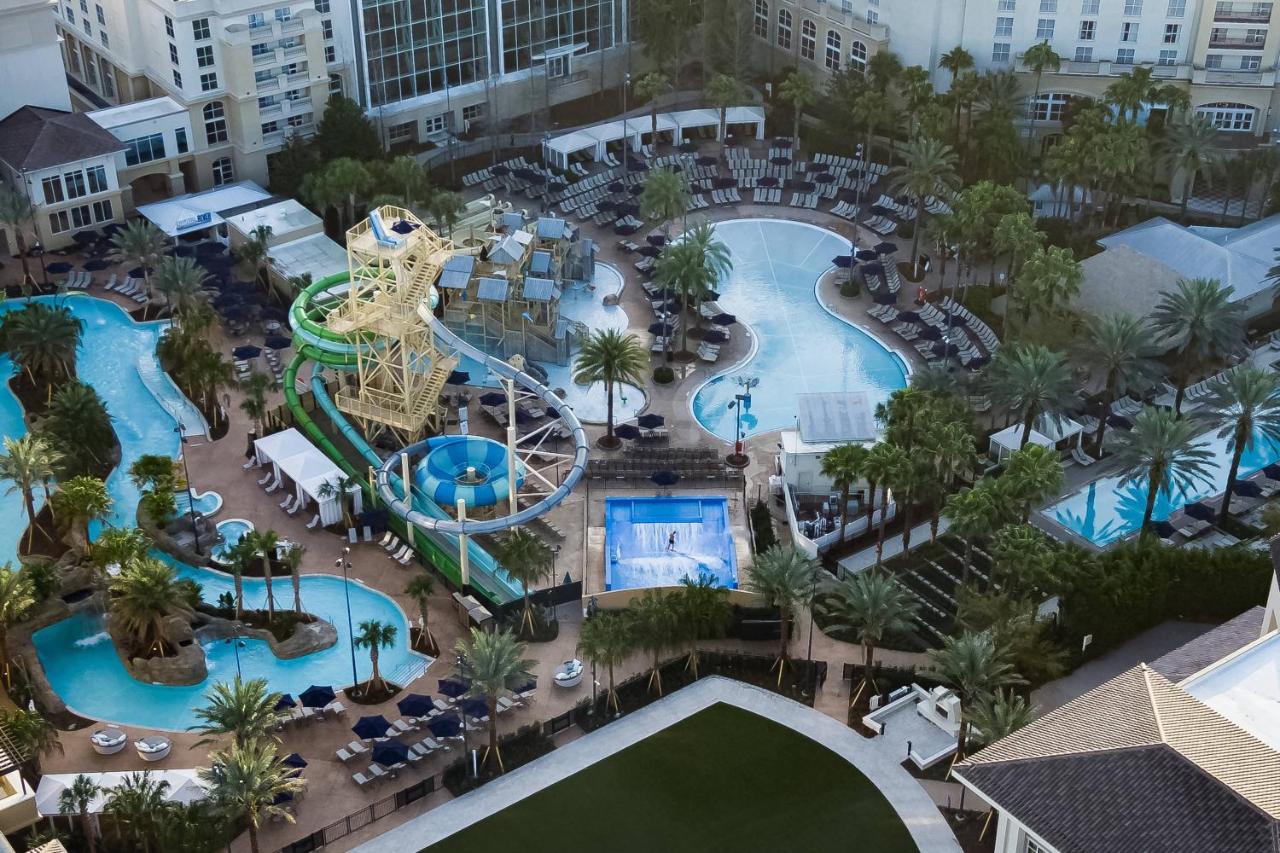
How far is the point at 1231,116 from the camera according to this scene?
392 ft

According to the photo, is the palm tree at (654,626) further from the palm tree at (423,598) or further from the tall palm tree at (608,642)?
the palm tree at (423,598)

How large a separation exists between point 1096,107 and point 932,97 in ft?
37.4

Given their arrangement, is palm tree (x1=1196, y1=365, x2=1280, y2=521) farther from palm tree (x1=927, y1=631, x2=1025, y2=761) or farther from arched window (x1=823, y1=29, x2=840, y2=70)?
arched window (x1=823, y1=29, x2=840, y2=70)

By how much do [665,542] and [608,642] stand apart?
40.0 feet

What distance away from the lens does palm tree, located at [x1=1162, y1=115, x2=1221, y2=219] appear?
110250 millimetres

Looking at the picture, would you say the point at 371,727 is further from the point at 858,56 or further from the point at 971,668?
the point at 858,56

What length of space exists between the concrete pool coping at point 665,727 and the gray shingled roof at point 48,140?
6000 cm

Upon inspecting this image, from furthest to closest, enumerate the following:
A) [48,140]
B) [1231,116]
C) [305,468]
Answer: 1. [1231,116]
2. [48,140]
3. [305,468]

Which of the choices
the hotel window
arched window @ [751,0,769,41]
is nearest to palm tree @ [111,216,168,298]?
the hotel window

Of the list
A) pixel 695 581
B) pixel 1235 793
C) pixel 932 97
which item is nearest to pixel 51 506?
pixel 695 581

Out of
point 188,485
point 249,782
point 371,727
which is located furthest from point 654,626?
point 188,485

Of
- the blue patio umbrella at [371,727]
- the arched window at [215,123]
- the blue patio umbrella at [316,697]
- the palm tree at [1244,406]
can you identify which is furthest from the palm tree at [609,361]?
the arched window at [215,123]

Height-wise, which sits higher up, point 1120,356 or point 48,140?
point 48,140

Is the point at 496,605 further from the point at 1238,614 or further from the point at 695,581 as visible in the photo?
the point at 1238,614
